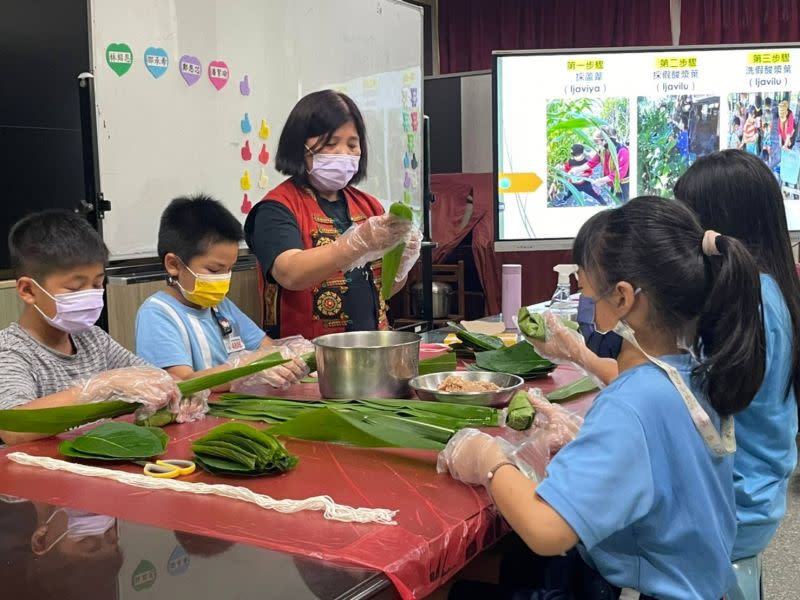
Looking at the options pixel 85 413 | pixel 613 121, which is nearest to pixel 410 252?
pixel 85 413

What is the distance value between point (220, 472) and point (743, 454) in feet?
2.93

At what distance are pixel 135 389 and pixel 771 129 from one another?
3.01 m

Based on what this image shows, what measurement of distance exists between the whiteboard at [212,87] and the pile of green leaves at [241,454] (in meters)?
1.85

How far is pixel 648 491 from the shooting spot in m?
1.03

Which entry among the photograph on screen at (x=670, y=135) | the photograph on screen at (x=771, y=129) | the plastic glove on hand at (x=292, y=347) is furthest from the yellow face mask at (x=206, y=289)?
the photograph on screen at (x=771, y=129)

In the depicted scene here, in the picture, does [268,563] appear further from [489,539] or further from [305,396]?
[305,396]

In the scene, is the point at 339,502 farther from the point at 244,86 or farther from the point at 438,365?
the point at 244,86

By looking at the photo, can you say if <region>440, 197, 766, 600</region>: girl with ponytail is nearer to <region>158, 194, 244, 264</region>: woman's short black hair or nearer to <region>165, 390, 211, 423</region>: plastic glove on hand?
<region>165, 390, 211, 423</region>: plastic glove on hand

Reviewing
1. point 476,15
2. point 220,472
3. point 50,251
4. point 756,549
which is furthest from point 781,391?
point 476,15

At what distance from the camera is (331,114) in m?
2.21

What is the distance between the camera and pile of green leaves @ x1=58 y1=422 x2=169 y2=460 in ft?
4.10

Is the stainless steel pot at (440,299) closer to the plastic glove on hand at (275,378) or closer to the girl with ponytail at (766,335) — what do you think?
the plastic glove on hand at (275,378)

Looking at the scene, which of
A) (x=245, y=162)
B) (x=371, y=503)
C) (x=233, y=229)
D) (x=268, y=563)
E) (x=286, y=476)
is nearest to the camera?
(x=268, y=563)

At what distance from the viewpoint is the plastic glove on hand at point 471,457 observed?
110 centimetres
